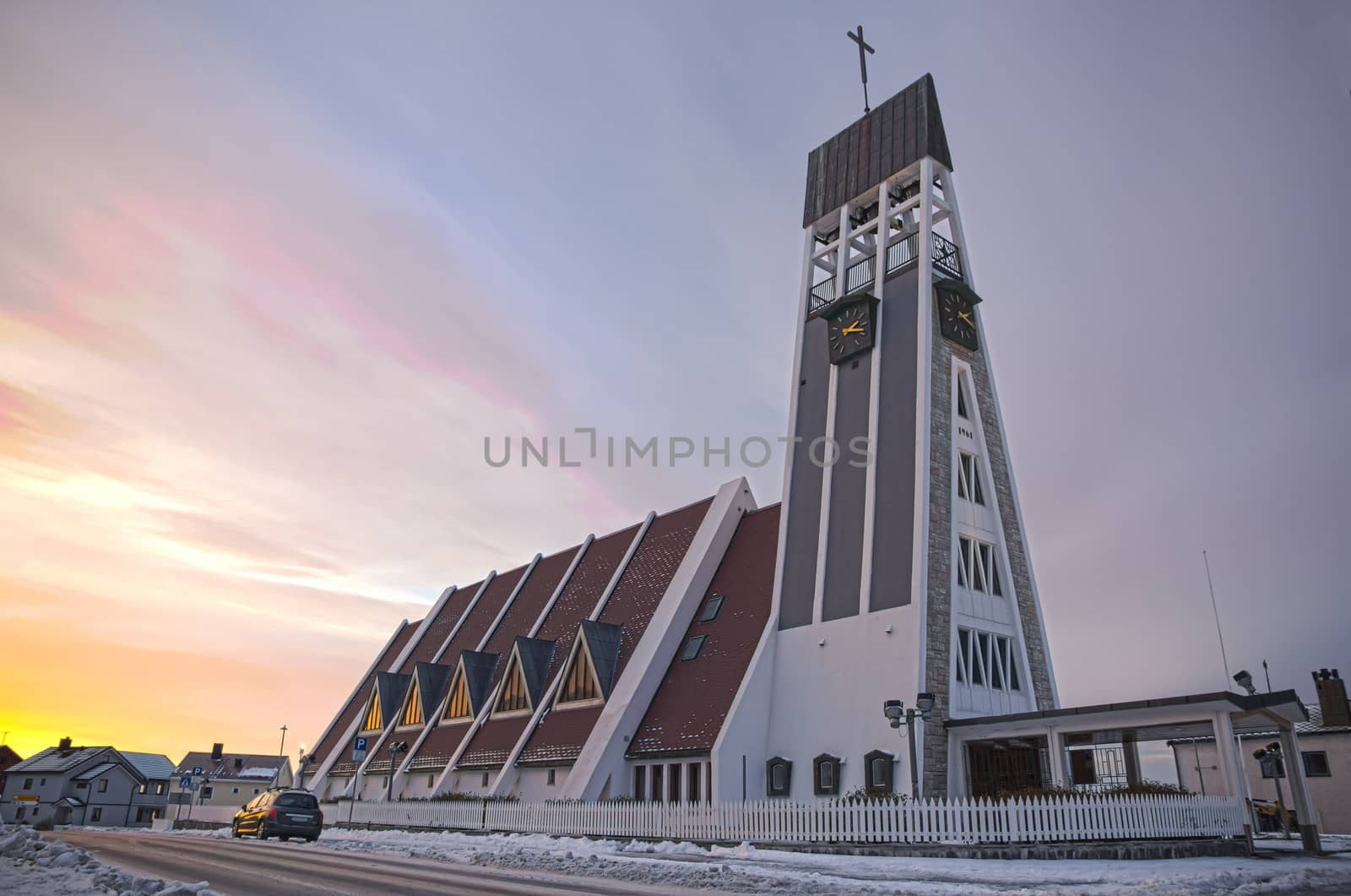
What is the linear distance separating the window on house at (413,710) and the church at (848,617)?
248 cm

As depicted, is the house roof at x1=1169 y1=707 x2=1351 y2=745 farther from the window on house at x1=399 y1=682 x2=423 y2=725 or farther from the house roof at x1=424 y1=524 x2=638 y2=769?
the window on house at x1=399 y1=682 x2=423 y2=725

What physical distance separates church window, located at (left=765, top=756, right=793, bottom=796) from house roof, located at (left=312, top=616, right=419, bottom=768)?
2991 cm

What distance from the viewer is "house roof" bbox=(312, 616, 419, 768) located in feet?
165

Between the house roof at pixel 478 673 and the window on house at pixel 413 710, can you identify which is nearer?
the house roof at pixel 478 673

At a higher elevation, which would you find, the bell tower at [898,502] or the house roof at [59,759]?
the bell tower at [898,502]

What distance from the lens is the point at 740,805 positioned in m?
23.0

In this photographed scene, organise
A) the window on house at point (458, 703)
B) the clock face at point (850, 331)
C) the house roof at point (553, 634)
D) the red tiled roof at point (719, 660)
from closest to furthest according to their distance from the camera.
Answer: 1. the red tiled roof at point (719, 660)
2. the clock face at point (850, 331)
3. the house roof at point (553, 634)
4. the window on house at point (458, 703)

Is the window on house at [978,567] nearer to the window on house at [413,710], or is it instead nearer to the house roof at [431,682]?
the house roof at [431,682]

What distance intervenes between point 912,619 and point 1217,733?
307 inches

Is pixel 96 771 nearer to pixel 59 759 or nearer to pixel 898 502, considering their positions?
pixel 59 759

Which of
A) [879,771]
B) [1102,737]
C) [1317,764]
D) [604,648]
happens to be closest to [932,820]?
[879,771]

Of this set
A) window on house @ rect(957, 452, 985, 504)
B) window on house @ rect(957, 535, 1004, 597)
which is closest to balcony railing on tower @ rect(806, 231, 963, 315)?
window on house @ rect(957, 452, 985, 504)

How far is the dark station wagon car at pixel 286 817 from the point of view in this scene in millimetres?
25719

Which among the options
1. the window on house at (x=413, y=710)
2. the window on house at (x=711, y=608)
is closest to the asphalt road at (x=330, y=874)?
the window on house at (x=711, y=608)
